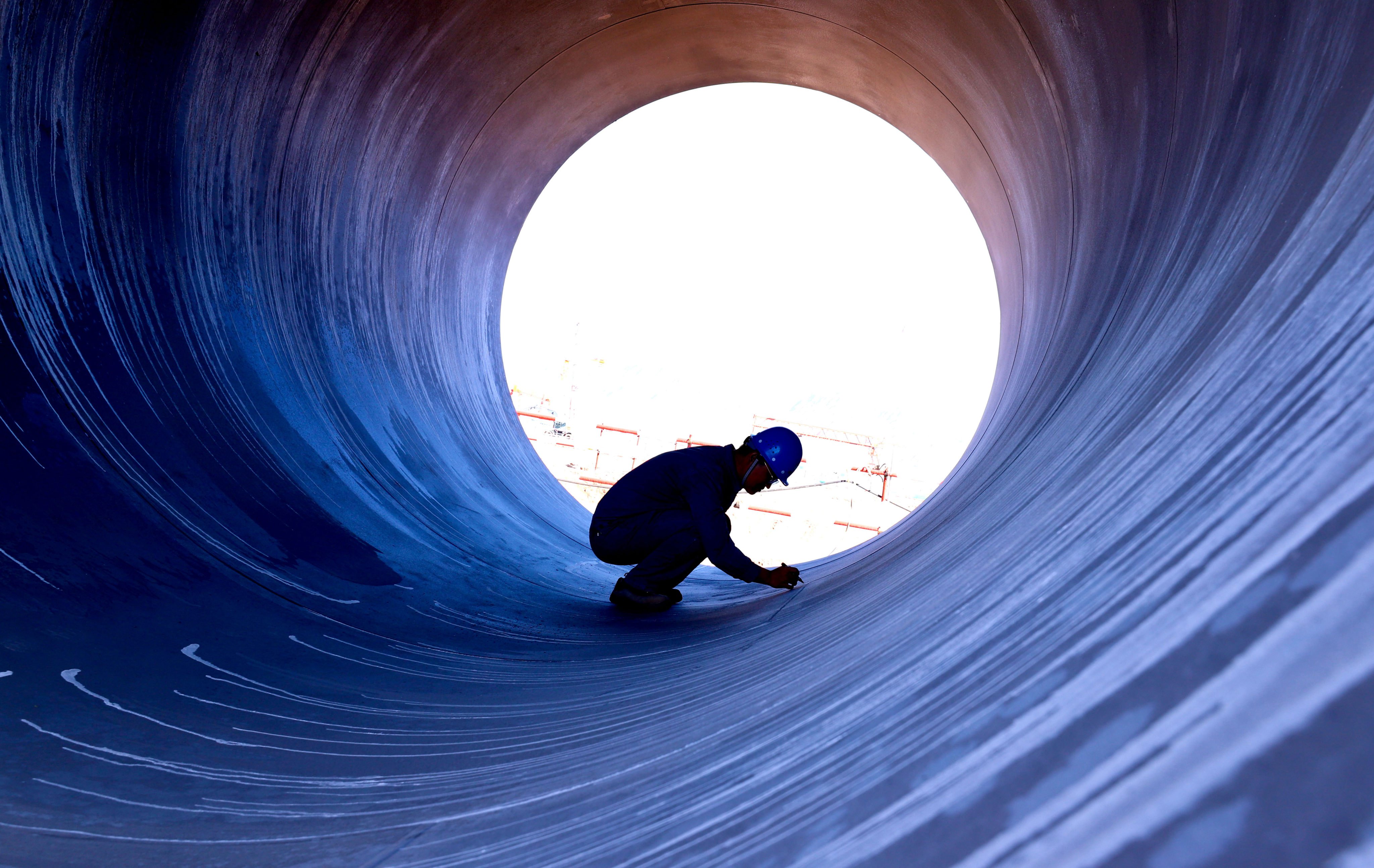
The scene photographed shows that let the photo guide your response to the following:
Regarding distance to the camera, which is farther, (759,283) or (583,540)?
(759,283)

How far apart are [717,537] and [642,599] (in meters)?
0.59

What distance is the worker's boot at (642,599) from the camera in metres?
3.56

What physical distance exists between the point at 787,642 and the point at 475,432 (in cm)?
354

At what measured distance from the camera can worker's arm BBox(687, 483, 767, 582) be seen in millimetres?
3109

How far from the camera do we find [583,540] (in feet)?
17.9

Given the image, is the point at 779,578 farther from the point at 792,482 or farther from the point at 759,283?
the point at 759,283

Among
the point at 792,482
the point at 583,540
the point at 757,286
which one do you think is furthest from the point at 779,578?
the point at 757,286

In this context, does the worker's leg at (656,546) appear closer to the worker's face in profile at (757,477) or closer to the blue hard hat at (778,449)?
the worker's face in profile at (757,477)

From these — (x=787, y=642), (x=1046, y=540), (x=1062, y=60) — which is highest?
(x=1062, y=60)

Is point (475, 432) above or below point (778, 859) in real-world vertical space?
above

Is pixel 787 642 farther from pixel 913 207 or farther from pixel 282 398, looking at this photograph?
pixel 913 207

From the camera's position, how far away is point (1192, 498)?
28.4 inches

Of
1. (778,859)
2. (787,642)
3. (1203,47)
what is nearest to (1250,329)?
(778,859)

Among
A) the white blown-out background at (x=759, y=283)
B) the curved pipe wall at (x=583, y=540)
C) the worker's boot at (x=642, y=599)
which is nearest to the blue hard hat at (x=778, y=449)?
the curved pipe wall at (x=583, y=540)
